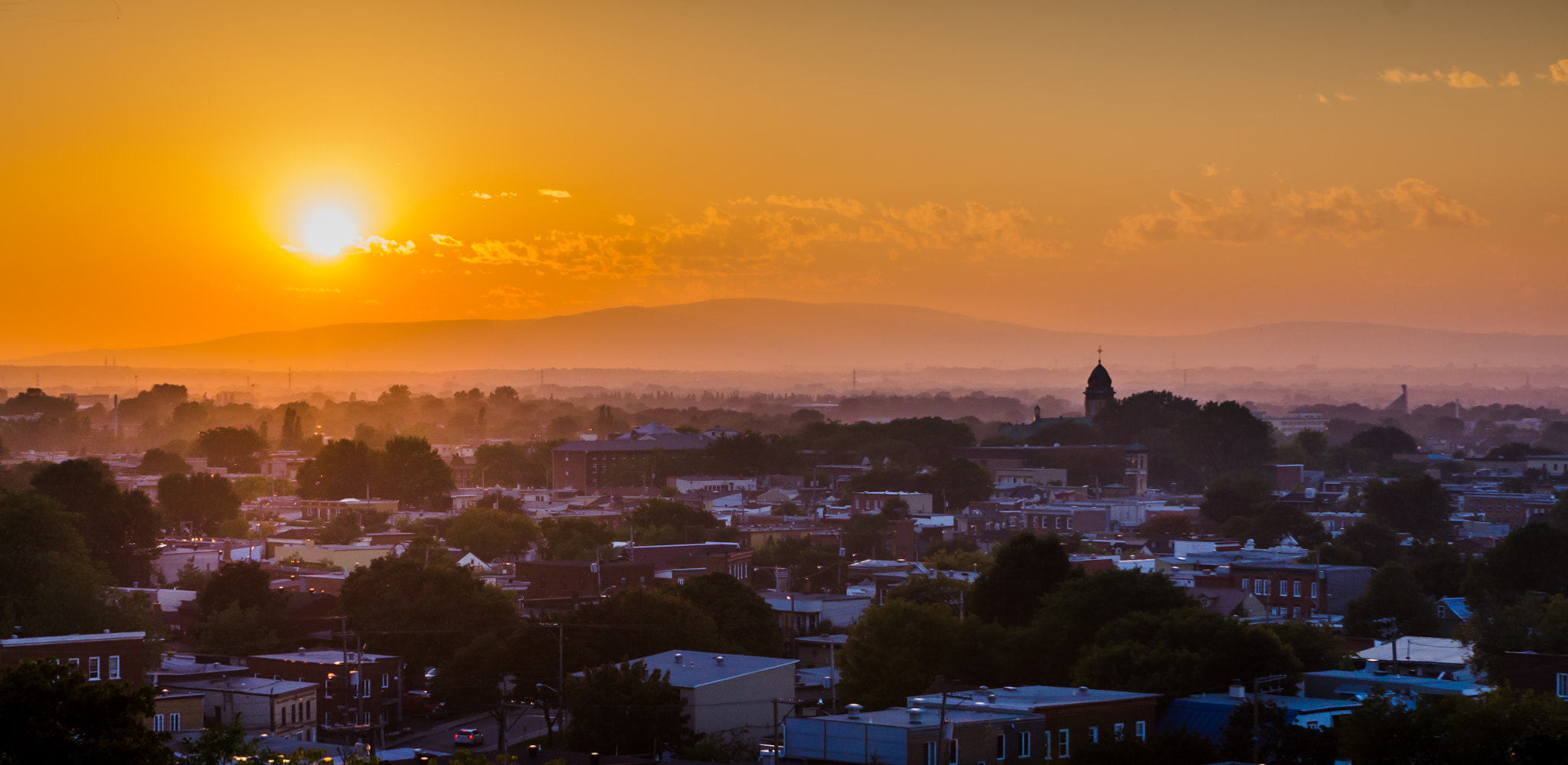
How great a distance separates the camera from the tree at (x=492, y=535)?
5831cm

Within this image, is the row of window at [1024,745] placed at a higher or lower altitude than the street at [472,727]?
higher

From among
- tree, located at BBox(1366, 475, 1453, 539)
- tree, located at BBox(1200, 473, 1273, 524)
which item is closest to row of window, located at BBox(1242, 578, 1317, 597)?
tree, located at BBox(1200, 473, 1273, 524)

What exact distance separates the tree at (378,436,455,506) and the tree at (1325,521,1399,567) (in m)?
44.5

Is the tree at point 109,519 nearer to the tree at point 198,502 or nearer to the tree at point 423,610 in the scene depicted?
the tree at point 198,502

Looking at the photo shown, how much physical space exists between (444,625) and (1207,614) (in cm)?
1524

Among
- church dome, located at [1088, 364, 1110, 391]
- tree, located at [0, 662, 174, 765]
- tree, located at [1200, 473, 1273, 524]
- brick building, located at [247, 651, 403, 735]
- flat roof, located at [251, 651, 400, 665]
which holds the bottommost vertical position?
brick building, located at [247, 651, 403, 735]

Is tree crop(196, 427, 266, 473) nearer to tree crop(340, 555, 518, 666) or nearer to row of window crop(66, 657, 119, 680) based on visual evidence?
tree crop(340, 555, 518, 666)

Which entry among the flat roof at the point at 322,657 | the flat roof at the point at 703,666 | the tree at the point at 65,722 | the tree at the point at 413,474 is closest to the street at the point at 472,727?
the flat roof at the point at 322,657

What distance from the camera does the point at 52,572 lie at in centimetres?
3894

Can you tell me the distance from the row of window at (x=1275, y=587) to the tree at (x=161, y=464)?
72.2m

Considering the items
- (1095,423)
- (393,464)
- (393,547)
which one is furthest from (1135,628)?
(1095,423)

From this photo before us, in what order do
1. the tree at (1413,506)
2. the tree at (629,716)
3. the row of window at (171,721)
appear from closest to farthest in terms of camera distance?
1. the tree at (629,716)
2. the row of window at (171,721)
3. the tree at (1413,506)

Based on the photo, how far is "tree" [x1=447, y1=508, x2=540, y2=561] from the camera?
58.3m

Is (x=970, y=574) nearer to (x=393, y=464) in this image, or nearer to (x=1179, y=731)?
(x=1179, y=731)
